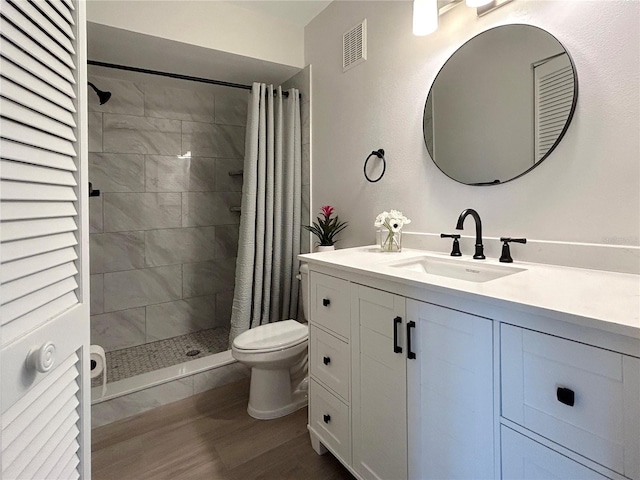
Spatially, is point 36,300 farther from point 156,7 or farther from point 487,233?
point 156,7

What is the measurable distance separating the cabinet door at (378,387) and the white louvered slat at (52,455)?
34.0 inches

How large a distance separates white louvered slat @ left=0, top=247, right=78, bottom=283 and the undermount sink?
3.44ft

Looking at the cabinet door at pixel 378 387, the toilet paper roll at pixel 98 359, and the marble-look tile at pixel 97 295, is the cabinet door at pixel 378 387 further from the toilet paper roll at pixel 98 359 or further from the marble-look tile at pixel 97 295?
the marble-look tile at pixel 97 295

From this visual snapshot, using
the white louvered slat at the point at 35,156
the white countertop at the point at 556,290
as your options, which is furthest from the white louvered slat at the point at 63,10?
the white countertop at the point at 556,290

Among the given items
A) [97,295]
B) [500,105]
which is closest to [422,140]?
[500,105]

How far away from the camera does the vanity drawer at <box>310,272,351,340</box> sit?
51.5 inches

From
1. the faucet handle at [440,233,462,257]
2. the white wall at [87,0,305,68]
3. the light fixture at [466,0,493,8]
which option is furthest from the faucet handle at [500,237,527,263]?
the white wall at [87,0,305,68]

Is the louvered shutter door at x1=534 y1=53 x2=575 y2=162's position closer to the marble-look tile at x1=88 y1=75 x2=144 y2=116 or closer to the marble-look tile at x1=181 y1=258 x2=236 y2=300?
the marble-look tile at x1=181 y1=258 x2=236 y2=300

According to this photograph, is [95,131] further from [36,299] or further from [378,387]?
[378,387]

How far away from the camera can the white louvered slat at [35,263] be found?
61cm

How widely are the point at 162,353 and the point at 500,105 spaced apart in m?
2.70

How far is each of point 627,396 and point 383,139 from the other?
152 cm

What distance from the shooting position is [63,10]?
0.77 metres

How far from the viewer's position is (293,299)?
2.62 metres
